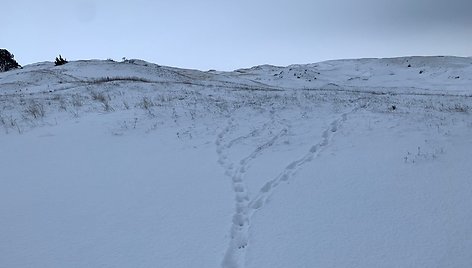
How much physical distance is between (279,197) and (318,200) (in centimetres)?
73

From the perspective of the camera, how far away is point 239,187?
27.3ft

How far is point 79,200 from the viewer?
795 cm

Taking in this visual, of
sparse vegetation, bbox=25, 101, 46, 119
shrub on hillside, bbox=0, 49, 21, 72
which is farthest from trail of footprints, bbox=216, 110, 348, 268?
shrub on hillside, bbox=0, 49, 21, 72

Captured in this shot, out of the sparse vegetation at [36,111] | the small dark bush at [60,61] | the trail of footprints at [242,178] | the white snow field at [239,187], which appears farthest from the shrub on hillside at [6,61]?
the trail of footprints at [242,178]

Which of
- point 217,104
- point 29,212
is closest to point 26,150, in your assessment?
point 29,212

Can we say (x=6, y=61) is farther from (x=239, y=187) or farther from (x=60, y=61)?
(x=239, y=187)

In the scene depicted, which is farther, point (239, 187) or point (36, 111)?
point (36, 111)

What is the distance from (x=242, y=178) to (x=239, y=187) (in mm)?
477

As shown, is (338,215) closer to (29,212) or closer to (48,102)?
(29,212)

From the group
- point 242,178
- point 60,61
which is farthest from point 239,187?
point 60,61

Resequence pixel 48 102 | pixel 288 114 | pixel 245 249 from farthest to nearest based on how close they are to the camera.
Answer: pixel 48 102, pixel 288 114, pixel 245 249

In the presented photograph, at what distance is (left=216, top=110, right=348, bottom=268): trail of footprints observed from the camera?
6.14 metres

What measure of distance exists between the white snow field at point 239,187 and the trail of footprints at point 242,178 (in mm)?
33

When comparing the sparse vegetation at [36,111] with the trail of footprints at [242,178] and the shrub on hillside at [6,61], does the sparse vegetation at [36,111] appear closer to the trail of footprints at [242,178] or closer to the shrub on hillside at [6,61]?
the trail of footprints at [242,178]
